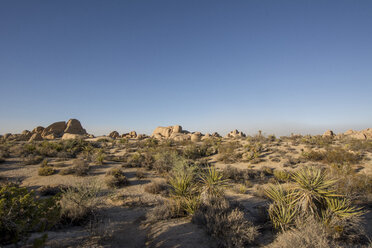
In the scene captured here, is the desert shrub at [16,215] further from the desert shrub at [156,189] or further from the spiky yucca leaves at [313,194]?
the spiky yucca leaves at [313,194]

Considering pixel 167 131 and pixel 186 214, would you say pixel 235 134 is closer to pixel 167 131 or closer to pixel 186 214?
pixel 167 131

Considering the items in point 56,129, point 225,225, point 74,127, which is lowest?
point 225,225

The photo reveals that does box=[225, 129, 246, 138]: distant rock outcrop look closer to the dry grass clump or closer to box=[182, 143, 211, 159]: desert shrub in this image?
box=[182, 143, 211, 159]: desert shrub

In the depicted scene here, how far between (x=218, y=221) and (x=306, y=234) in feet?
6.34

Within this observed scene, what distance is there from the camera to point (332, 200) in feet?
14.4

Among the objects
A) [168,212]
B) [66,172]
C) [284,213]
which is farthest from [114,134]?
[284,213]

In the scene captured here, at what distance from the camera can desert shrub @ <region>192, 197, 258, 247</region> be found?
12.9 ft

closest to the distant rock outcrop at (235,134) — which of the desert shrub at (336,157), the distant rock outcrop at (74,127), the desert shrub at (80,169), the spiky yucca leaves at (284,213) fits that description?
the desert shrub at (336,157)

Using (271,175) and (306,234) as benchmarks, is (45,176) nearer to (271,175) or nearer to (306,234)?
(306,234)

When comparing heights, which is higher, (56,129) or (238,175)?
(56,129)

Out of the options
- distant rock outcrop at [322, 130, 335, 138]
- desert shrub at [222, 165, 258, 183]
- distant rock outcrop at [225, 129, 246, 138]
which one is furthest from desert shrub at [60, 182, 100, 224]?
distant rock outcrop at [322, 130, 335, 138]

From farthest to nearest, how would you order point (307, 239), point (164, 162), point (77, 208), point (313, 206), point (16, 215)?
1. point (164, 162)
2. point (77, 208)
3. point (313, 206)
4. point (307, 239)
5. point (16, 215)

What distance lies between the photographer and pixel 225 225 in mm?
4297

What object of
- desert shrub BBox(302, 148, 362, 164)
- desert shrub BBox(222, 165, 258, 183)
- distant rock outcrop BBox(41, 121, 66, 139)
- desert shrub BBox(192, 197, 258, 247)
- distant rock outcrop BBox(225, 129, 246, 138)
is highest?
distant rock outcrop BBox(41, 121, 66, 139)
